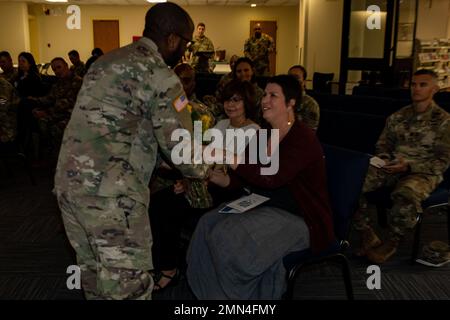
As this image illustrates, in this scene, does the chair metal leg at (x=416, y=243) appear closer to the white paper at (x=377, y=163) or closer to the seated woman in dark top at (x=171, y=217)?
the white paper at (x=377, y=163)

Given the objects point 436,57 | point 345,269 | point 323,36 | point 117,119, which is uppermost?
point 323,36

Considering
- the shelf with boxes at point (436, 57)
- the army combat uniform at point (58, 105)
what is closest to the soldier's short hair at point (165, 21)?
the army combat uniform at point (58, 105)

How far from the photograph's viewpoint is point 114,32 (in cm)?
1602

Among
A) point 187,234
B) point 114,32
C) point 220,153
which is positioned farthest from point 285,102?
point 114,32

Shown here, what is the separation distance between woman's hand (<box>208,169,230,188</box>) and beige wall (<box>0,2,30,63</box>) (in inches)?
583

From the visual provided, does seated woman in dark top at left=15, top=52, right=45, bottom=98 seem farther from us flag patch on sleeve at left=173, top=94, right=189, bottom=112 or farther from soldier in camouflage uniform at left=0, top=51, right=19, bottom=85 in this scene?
us flag patch on sleeve at left=173, top=94, right=189, bottom=112

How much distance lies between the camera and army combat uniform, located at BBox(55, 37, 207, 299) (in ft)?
4.91

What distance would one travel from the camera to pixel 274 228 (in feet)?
6.63

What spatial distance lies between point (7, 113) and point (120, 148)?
11.8ft

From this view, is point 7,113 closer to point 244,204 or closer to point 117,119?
point 244,204

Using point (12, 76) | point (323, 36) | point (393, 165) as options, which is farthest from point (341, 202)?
point (323, 36)
